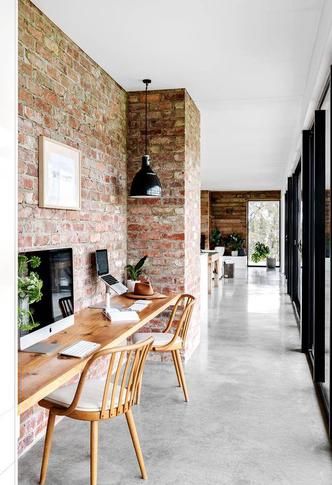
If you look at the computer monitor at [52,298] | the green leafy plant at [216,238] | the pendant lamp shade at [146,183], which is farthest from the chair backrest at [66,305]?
the green leafy plant at [216,238]

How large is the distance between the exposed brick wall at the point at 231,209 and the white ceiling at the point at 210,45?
10.1 m

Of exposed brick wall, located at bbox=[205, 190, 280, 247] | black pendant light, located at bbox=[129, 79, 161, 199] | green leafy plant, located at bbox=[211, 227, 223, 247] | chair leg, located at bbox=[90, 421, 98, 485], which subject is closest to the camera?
chair leg, located at bbox=[90, 421, 98, 485]

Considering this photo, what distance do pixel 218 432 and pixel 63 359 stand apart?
4.38 feet

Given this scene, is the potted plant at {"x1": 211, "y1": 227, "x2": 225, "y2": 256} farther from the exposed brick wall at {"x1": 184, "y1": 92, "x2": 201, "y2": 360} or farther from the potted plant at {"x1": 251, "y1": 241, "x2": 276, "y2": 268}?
the exposed brick wall at {"x1": 184, "y1": 92, "x2": 201, "y2": 360}

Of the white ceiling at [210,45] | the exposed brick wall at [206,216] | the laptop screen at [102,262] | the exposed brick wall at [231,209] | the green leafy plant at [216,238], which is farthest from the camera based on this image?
the exposed brick wall at [231,209]

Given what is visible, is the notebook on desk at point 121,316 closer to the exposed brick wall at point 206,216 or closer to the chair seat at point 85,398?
the chair seat at point 85,398

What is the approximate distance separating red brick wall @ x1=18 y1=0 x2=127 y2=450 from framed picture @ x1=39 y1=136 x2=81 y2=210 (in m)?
0.05

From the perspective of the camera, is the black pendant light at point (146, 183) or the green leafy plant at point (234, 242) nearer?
the black pendant light at point (146, 183)

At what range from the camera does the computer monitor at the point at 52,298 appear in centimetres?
251

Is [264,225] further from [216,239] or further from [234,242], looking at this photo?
[216,239]

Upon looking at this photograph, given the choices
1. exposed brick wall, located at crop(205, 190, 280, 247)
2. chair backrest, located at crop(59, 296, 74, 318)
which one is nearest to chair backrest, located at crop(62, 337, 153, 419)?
chair backrest, located at crop(59, 296, 74, 318)

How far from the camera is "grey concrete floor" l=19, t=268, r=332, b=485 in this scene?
2.52 meters

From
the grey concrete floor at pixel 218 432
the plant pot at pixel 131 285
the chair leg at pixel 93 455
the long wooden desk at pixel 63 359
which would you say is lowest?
the grey concrete floor at pixel 218 432

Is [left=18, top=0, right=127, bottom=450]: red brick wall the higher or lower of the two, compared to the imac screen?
higher
